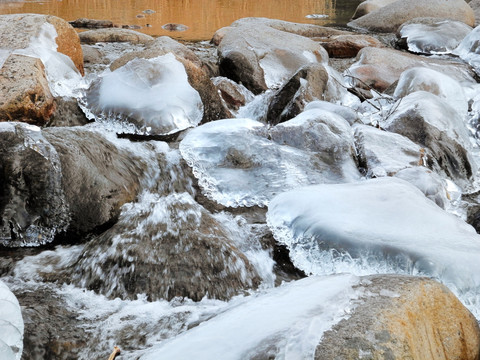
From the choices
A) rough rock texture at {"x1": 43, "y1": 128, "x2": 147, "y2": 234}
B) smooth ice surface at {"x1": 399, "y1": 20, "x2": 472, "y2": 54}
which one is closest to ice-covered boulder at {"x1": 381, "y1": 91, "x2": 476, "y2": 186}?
rough rock texture at {"x1": 43, "y1": 128, "x2": 147, "y2": 234}

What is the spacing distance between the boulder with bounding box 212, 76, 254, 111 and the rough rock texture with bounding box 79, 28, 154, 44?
10.9 feet

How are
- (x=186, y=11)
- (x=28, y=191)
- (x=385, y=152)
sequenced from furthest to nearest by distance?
(x=186, y=11) < (x=385, y=152) < (x=28, y=191)

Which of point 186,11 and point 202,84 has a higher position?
point 202,84

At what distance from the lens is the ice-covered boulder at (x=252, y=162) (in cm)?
351

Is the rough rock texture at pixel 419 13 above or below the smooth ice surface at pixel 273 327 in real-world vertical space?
below

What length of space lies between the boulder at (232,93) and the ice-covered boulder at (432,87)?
1.67 metres

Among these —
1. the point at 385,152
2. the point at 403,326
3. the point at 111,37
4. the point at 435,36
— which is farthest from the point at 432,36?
the point at 403,326

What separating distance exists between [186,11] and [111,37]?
280 inches

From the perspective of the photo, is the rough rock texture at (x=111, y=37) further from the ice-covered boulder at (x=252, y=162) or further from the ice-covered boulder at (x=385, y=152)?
the ice-covered boulder at (x=385, y=152)

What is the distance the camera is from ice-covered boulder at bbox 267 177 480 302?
2.27 meters

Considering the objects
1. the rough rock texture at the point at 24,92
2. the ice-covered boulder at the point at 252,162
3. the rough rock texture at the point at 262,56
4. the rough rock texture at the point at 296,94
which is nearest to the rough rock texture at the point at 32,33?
the rough rock texture at the point at 24,92

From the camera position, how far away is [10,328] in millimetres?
1661

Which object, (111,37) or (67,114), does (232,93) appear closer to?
(67,114)

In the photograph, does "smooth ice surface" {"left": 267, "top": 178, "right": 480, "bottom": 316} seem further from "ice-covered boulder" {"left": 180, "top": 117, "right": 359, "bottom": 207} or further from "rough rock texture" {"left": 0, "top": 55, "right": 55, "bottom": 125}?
"rough rock texture" {"left": 0, "top": 55, "right": 55, "bottom": 125}
